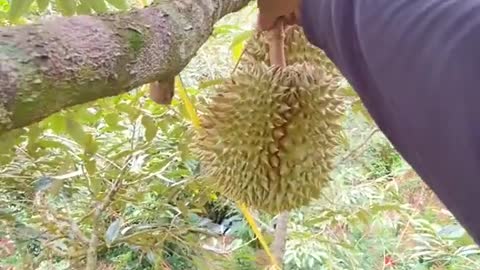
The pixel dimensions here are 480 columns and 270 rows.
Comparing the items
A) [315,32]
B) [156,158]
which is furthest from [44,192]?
[315,32]

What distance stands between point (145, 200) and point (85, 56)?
0.90 meters

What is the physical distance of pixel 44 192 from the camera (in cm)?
109

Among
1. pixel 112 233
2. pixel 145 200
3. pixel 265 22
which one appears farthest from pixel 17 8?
pixel 145 200

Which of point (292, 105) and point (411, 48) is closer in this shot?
point (411, 48)

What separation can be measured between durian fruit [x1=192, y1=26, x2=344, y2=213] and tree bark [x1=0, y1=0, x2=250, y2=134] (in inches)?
11.7

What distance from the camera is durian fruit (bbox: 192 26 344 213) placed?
849 mm

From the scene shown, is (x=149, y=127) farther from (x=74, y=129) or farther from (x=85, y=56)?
(x=85, y=56)

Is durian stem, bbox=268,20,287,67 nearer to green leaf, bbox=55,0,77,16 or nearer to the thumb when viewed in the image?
the thumb

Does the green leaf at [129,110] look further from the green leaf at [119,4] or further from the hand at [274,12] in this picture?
the hand at [274,12]

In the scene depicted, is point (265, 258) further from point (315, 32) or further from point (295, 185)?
point (315, 32)

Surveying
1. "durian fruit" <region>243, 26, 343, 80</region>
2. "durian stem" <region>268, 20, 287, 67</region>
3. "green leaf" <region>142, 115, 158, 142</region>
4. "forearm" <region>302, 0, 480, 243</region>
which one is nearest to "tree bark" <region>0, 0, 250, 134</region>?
"forearm" <region>302, 0, 480, 243</region>

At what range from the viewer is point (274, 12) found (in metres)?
0.71

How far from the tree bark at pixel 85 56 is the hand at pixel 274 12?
139 mm

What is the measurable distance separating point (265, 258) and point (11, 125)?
0.98m
